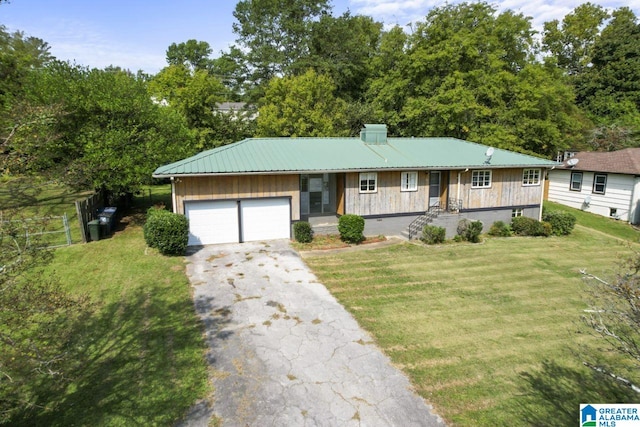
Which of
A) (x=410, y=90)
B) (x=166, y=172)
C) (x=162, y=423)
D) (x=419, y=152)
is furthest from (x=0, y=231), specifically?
(x=410, y=90)

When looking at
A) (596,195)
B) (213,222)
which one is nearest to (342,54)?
(596,195)

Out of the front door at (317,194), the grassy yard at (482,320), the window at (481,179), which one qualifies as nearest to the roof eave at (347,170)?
the window at (481,179)

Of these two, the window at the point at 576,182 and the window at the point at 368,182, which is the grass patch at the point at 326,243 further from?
the window at the point at 576,182

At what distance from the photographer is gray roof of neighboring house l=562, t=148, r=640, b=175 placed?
74.7 ft

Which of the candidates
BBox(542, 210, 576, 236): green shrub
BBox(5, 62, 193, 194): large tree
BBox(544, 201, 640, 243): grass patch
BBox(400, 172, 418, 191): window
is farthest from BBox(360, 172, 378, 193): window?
BBox(544, 201, 640, 243): grass patch

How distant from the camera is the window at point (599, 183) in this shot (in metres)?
24.5

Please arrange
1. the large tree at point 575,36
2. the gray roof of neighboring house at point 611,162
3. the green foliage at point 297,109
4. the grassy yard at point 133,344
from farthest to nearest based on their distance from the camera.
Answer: the large tree at point 575,36 → the green foliage at point 297,109 → the gray roof of neighboring house at point 611,162 → the grassy yard at point 133,344

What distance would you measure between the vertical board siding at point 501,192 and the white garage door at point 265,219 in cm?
926

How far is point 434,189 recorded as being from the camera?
66.1 ft

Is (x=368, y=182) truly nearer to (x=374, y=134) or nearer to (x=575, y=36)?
(x=374, y=134)

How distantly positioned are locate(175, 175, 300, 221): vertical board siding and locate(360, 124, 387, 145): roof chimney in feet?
19.1

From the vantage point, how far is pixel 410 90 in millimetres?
31203

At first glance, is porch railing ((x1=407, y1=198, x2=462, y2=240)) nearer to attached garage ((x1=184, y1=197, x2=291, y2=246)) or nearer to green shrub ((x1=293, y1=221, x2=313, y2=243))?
green shrub ((x1=293, y1=221, x2=313, y2=243))

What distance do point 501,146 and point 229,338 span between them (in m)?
27.1
